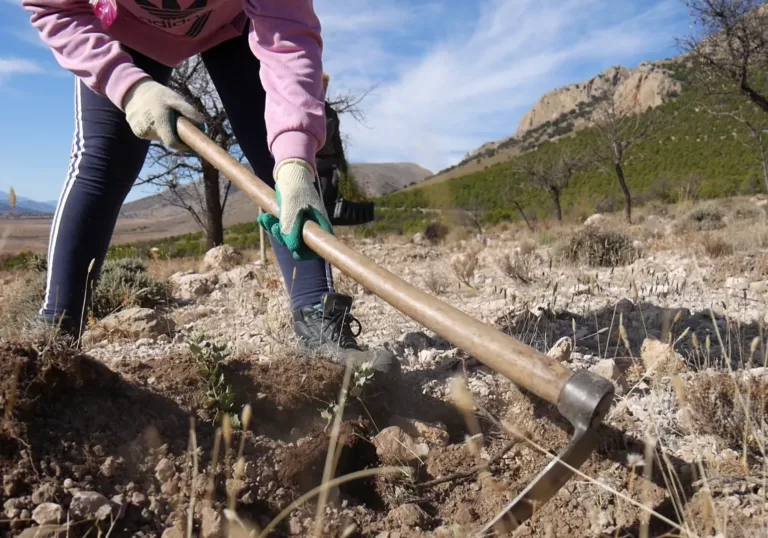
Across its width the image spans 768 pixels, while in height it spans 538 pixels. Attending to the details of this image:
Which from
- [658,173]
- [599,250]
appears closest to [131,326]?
[599,250]

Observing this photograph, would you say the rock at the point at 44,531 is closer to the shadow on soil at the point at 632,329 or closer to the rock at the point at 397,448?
the rock at the point at 397,448

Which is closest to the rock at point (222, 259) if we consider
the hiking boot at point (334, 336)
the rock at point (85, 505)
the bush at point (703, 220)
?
the hiking boot at point (334, 336)

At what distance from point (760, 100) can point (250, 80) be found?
11.7m

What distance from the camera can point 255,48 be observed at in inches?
68.2

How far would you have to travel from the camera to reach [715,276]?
10.1 ft

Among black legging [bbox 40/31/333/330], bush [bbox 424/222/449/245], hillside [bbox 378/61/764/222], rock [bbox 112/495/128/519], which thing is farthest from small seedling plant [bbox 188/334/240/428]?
hillside [bbox 378/61/764/222]

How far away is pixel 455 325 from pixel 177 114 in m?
1.14

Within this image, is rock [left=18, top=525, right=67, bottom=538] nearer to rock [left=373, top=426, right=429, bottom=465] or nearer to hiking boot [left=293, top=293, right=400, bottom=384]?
rock [left=373, top=426, right=429, bottom=465]

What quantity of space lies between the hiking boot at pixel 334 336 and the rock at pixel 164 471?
1.93ft

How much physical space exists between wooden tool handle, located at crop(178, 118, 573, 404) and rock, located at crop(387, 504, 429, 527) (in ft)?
1.36

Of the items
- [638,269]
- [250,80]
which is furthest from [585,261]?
[250,80]

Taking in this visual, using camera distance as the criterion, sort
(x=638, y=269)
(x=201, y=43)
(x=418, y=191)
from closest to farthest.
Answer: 1. (x=201, y=43)
2. (x=638, y=269)
3. (x=418, y=191)

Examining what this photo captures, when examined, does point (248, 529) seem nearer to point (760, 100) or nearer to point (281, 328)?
point (281, 328)

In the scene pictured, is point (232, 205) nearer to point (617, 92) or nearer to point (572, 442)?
point (572, 442)
